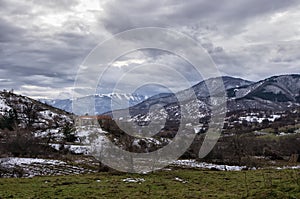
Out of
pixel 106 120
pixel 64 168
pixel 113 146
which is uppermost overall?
pixel 106 120

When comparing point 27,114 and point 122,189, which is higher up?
point 27,114

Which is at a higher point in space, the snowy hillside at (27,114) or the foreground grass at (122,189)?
the snowy hillside at (27,114)

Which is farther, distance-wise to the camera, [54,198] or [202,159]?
[202,159]

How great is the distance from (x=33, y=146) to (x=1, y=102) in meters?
83.6

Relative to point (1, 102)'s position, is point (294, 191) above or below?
below

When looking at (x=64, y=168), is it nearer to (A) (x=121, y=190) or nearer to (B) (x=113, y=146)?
(B) (x=113, y=146)


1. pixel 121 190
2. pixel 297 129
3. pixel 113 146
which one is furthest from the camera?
pixel 297 129

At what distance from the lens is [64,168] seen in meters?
49.4

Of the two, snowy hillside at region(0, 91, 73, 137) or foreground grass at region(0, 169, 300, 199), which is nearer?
foreground grass at region(0, 169, 300, 199)

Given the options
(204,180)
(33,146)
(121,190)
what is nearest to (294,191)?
(121,190)

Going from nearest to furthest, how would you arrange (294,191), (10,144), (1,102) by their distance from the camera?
(294,191) < (10,144) < (1,102)

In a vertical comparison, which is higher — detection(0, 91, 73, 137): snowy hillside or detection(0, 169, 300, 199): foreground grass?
detection(0, 91, 73, 137): snowy hillside

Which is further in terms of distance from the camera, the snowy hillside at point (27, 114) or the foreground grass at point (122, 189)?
the snowy hillside at point (27, 114)

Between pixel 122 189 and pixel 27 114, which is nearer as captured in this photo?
pixel 122 189
